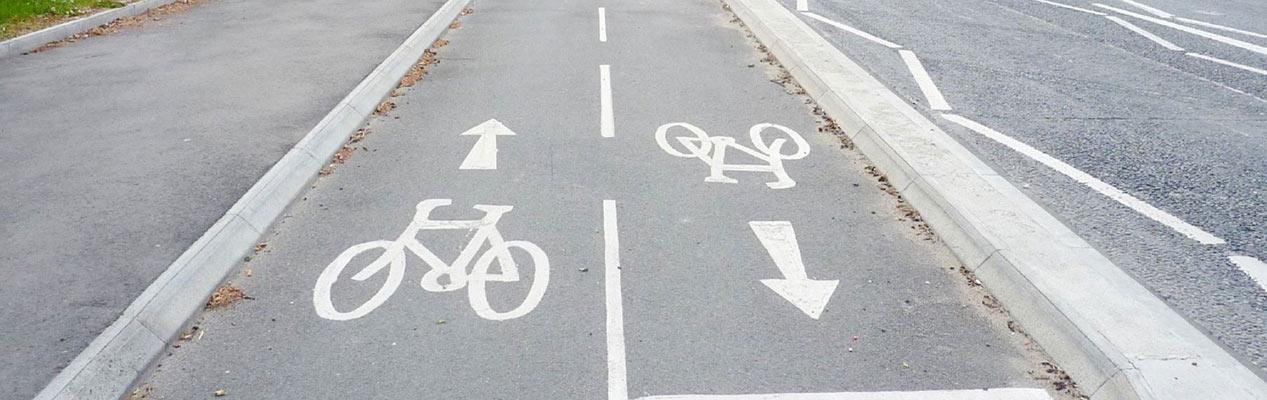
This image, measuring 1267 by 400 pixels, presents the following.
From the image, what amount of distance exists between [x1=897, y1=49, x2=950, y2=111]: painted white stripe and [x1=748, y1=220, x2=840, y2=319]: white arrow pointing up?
14.1ft

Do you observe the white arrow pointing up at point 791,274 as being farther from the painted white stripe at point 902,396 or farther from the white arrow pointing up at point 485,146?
the white arrow pointing up at point 485,146

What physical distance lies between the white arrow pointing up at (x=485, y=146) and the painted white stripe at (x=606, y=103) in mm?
981

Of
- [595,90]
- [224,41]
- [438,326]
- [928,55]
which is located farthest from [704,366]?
[224,41]

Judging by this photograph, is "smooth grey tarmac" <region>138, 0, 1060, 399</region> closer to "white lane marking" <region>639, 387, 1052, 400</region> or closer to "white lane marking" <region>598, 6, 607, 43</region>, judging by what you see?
"white lane marking" <region>639, 387, 1052, 400</region>

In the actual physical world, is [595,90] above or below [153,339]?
below


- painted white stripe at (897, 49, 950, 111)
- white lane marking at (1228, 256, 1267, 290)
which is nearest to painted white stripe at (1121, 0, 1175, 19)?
painted white stripe at (897, 49, 950, 111)

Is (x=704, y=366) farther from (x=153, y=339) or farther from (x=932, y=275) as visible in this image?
(x=153, y=339)

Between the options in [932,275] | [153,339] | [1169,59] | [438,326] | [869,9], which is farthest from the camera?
[869,9]

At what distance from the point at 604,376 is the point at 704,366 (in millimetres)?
532

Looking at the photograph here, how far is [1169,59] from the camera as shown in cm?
1352

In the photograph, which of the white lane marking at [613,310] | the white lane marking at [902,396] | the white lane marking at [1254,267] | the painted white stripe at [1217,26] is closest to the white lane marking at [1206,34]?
the painted white stripe at [1217,26]

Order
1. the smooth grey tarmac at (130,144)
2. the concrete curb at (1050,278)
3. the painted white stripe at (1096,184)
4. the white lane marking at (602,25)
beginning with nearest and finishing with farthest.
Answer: the concrete curb at (1050,278) → the smooth grey tarmac at (130,144) → the painted white stripe at (1096,184) → the white lane marking at (602,25)

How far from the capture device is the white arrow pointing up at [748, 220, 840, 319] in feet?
19.2

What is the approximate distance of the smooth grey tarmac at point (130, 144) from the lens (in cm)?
555
